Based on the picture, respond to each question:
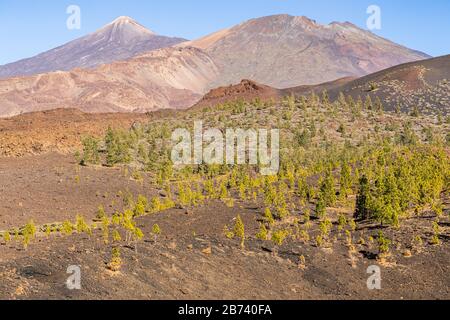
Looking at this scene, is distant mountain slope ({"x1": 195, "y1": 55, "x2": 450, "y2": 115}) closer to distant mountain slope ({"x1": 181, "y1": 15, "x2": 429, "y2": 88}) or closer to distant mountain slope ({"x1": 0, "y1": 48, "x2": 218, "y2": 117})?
distant mountain slope ({"x1": 0, "y1": 48, "x2": 218, "y2": 117})

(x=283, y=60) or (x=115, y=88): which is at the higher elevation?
(x=283, y=60)

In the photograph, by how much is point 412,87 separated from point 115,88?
6401cm

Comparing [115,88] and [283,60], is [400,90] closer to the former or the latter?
[115,88]

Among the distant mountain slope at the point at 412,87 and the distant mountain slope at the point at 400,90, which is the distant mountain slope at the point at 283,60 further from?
the distant mountain slope at the point at 412,87

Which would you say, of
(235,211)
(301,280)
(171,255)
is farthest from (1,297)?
(235,211)

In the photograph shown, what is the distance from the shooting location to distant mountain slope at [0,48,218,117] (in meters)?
107

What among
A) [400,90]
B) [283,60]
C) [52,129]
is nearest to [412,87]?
[400,90]

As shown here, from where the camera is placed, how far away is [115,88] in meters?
116

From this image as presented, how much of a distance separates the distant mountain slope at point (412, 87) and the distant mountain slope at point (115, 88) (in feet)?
147

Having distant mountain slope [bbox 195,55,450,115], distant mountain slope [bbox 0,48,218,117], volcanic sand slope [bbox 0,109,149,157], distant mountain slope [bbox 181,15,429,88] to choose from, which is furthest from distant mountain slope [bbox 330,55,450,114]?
distant mountain slope [bbox 181,15,429,88]

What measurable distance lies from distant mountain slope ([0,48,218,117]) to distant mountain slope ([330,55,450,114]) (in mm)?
44736

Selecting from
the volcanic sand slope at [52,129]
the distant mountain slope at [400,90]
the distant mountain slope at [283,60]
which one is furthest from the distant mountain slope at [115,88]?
the volcanic sand slope at [52,129]

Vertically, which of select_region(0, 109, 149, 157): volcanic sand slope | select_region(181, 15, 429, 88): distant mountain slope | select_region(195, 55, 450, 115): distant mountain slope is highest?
select_region(181, 15, 429, 88): distant mountain slope

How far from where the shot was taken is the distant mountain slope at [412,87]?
65562mm
